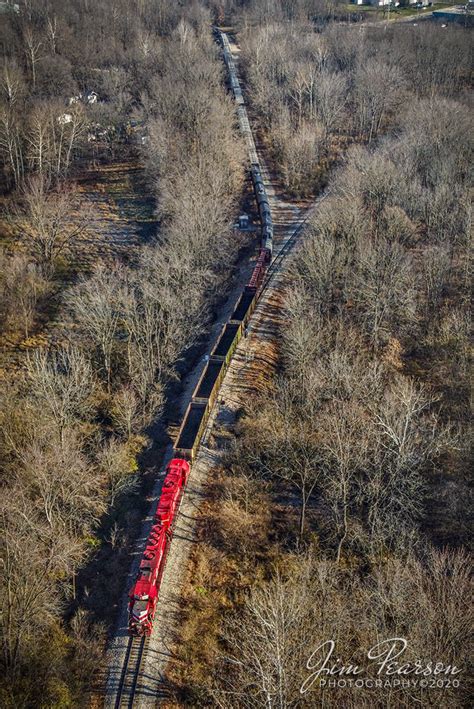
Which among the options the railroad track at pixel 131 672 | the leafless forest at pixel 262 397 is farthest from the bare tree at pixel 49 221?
the railroad track at pixel 131 672

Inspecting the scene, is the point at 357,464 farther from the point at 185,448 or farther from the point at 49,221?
the point at 49,221

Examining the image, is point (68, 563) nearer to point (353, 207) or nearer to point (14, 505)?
point (14, 505)

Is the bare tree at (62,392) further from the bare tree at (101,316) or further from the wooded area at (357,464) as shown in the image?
the wooded area at (357,464)

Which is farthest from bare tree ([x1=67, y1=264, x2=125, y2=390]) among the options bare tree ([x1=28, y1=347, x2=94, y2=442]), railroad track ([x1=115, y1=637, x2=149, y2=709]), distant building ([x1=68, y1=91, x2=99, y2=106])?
distant building ([x1=68, y1=91, x2=99, y2=106])

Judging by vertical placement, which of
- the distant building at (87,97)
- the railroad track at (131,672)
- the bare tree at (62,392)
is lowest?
the railroad track at (131,672)

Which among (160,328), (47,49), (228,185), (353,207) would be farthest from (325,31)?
(160,328)

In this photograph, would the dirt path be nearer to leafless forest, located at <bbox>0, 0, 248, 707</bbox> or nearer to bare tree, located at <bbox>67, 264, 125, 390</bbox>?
leafless forest, located at <bbox>0, 0, 248, 707</bbox>
